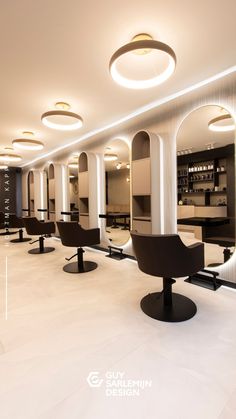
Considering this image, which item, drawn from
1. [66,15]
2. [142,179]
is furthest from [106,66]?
[142,179]

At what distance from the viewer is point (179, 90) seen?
2777 millimetres

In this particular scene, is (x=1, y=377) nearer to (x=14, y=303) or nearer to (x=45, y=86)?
(x=14, y=303)

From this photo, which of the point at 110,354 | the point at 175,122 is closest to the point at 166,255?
the point at 110,354

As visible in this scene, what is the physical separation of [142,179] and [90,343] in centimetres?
247

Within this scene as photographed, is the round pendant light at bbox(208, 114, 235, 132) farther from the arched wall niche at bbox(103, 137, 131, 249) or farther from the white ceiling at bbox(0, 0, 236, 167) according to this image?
the arched wall niche at bbox(103, 137, 131, 249)

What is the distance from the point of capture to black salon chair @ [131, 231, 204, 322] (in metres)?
1.80

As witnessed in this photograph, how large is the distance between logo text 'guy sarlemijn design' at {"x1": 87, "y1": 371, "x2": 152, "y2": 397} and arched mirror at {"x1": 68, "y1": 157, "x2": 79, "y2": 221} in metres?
4.37

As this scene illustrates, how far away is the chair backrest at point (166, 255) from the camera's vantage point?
5.86ft

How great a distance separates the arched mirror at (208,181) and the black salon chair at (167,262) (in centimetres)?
85

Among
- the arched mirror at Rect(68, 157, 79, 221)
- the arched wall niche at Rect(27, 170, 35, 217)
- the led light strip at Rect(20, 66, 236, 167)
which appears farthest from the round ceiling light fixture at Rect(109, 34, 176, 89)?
the arched wall niche at Rect(27, 170, 35, 217)

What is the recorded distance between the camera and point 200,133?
9.66 feet

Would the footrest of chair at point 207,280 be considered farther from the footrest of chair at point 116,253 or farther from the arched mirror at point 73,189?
the arched mirror at point 73,189

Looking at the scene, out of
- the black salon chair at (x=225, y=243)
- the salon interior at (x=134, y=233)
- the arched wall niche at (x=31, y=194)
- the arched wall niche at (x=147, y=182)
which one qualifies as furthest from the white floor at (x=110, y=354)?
the arched wall niche at (x=31, y=194)

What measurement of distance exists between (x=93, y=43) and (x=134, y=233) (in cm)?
182
